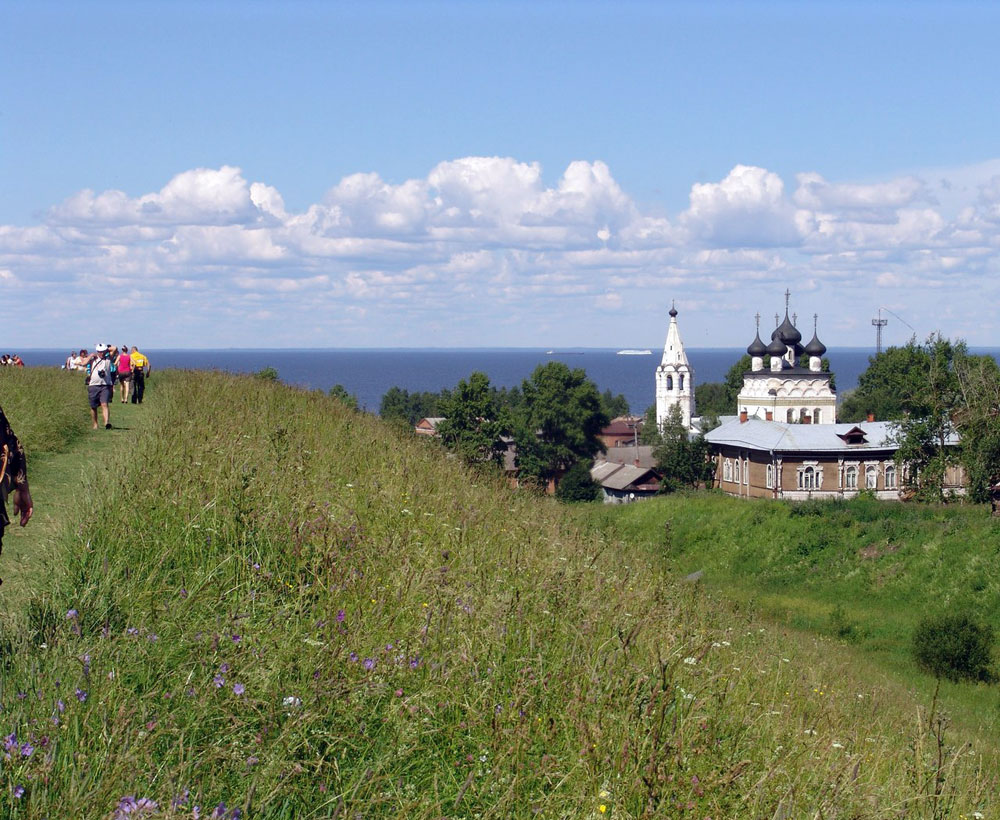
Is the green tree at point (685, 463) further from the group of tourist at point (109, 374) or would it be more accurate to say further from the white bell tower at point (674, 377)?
the group of tourist at point (109, 374)

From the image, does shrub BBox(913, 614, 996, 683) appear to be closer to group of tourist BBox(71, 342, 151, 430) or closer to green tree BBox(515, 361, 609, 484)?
group of tourist BBox(71, 342, 151, 430)

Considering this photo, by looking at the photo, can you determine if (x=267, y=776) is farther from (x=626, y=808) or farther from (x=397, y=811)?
(x=626, y=808)

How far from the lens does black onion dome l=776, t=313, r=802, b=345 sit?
7619 centimetres

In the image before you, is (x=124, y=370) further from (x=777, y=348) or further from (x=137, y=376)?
(x=777, y=348)

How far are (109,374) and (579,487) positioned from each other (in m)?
57.0

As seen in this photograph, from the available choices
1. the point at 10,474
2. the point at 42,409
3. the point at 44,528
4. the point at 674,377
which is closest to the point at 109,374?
the point at 42,409

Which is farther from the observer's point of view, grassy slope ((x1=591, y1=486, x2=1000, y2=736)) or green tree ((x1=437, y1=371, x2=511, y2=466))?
green tree ((x1=437, y1=371, x2=511, y2=466))

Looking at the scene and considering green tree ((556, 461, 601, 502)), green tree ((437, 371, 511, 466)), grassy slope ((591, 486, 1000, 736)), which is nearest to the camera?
grassy slope ((591, 486, 1000, 736))

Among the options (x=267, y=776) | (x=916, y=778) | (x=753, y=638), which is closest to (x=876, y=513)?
(x=753, y=638)

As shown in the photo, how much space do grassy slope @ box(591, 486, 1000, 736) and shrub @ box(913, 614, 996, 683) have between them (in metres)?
0.54

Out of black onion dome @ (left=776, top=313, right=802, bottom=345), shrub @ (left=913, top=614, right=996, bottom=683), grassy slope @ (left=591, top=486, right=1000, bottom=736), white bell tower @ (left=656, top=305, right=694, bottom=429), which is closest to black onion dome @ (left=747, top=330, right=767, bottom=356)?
black onion dome @ (left=776, top=313, right=802, bottom=345)

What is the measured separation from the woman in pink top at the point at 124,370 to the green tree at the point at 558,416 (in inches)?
2209

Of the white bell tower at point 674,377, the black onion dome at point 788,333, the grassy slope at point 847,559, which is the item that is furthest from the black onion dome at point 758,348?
the grassy slope at point 847,559

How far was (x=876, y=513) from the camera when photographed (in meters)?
36.8
